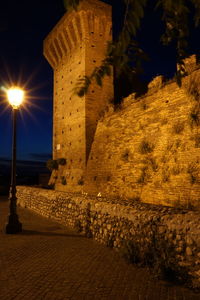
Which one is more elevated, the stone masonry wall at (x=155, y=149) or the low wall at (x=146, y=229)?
the stone masonry wall at (x=155, y=149)

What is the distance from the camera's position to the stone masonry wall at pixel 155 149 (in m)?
8.71

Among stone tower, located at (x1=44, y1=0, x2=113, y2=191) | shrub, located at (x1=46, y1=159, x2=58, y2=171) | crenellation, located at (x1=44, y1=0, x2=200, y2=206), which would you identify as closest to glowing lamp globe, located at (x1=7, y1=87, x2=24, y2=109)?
crenellation, located at (x1=44, y1=0, x2=200, y2=206)

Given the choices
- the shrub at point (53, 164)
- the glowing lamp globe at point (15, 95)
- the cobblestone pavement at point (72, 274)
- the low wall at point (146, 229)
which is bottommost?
the cobblestone pavement at point (72, 274)

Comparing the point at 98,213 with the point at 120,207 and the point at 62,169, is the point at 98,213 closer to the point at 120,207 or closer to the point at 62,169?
the point at 120,207

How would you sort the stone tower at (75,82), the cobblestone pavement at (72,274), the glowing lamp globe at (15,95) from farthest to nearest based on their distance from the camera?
the stone tower at (75,82), the glowing lamp globe at (15,95), the cobblestone pavement at (72,274)

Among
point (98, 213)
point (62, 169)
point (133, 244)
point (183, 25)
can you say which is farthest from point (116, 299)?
point (62, 169)

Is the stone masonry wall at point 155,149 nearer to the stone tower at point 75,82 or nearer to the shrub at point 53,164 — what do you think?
the stone tower at point 75,82

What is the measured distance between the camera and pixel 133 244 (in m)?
5.13

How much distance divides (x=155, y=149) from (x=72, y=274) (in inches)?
273

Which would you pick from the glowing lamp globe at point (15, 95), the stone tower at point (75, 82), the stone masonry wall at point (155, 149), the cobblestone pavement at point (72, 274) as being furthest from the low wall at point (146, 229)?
the stone tower at point (75, 82)

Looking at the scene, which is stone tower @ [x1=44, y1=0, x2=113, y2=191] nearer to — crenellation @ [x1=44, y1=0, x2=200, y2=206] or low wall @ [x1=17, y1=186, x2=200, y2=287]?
crenellation @ [x1=44, y1=0, x2=200, y2=206]

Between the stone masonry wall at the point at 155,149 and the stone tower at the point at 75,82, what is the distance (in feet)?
6.22

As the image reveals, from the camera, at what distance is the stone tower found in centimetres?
1642

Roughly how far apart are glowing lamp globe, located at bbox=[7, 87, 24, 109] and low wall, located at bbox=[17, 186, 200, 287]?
12.3ft
